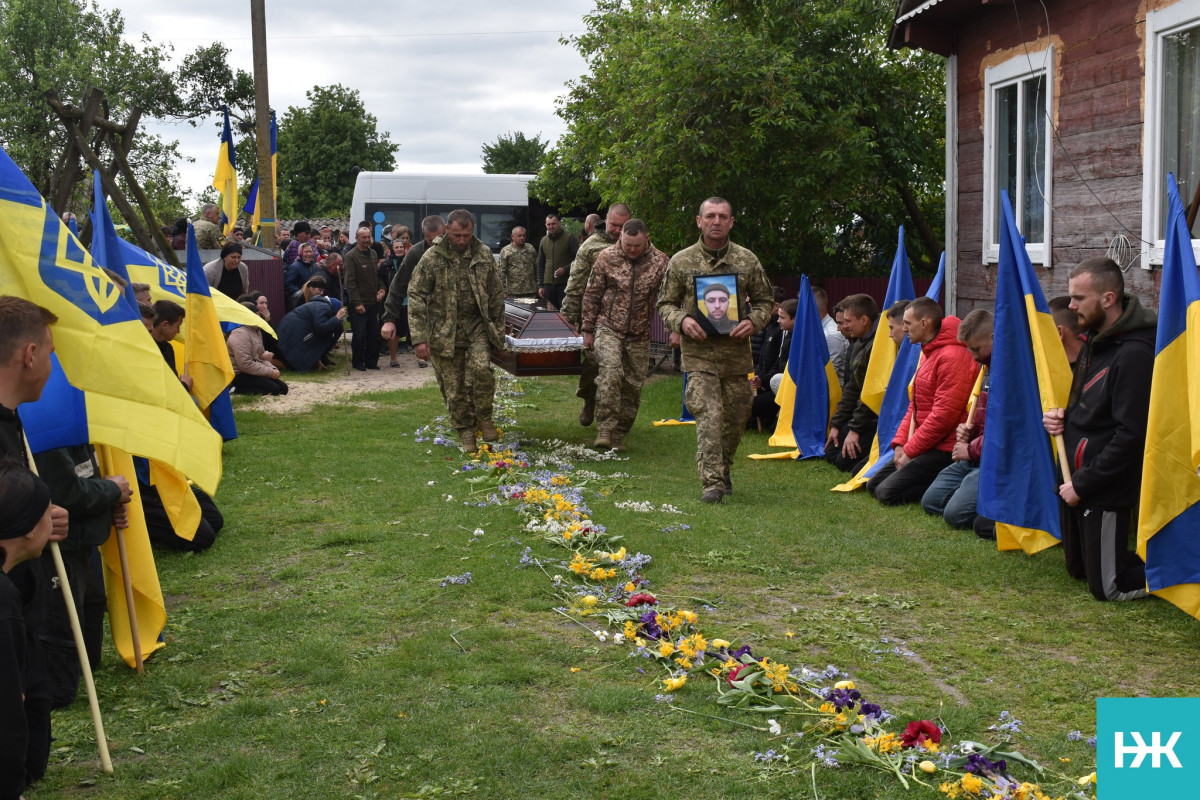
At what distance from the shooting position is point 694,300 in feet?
29.6

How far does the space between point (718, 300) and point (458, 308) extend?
9.97ft

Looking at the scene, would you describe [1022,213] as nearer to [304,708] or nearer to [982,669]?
[982,669]

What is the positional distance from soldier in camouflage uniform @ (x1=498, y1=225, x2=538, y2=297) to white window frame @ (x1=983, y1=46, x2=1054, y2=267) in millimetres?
9099

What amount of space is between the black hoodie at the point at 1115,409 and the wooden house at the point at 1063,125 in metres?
2.01

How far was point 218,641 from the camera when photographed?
5758 mm

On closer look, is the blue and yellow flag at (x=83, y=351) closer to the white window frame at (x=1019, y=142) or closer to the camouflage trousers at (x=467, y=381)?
the camouflage trousers at (x=467, y=381)

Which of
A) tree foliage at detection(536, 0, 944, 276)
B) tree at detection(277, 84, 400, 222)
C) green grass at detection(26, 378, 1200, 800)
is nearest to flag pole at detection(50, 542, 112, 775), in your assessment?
green grass at detection(26, 378, 1200, 800)

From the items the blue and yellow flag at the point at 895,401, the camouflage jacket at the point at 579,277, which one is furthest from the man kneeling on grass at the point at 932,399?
the camouflage jacket at the point at 579,277

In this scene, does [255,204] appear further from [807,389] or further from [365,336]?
[807,389]

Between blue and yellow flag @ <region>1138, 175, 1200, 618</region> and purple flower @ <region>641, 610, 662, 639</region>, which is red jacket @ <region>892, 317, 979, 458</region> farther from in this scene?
purple flower @ <region>641, 610, 662, 639</region>

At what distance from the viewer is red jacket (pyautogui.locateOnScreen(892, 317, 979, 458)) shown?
28.8ft

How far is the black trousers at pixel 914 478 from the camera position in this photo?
29.4 feet

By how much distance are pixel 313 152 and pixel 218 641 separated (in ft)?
184

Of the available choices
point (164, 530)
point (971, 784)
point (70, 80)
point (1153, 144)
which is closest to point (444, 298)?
point (164, 530)
